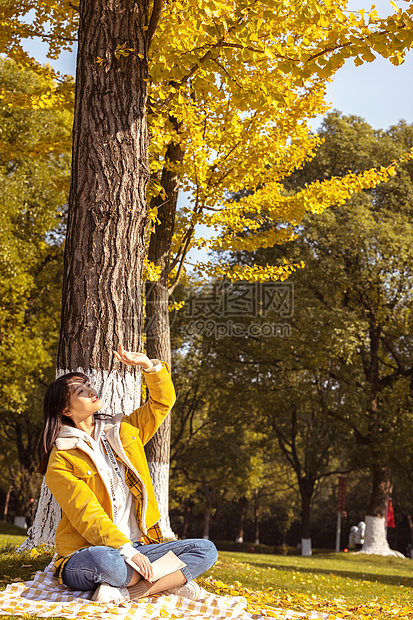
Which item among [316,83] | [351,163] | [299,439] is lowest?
[299,439]

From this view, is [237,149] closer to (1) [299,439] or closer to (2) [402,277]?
(2) [402,277]

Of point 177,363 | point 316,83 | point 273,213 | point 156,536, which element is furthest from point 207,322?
point 156,536

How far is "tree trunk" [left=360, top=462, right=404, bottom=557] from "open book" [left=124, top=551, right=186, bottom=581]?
14634 millimetres

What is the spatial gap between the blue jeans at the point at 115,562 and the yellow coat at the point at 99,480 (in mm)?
74

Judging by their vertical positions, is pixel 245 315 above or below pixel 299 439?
above

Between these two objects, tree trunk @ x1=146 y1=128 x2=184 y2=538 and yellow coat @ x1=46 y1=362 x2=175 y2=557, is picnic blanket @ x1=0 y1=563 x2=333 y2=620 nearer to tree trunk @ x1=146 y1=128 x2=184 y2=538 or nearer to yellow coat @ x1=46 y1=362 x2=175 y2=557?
yellow coat @ x1=46 y1=362 x2=175 y2=557

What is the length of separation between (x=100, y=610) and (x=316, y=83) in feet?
24.0

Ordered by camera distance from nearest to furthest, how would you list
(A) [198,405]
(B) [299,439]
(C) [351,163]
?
(C) [351,163] → (A) [198,405] → (B) [299,439]

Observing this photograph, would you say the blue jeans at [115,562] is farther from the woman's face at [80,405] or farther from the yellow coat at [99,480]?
the woman's face at [80,405]

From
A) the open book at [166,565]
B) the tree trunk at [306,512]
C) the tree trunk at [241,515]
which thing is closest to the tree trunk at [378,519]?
the tree trunk at [306,512]

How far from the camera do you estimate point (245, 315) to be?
17703 millimetres

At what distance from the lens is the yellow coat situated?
9.85 feet

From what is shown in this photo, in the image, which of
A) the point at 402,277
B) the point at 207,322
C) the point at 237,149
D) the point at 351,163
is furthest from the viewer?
the point at 207,322

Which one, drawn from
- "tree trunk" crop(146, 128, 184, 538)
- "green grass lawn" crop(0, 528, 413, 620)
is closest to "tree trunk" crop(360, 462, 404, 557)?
"green grass lawn" crop(0, 528, 413, 620)
